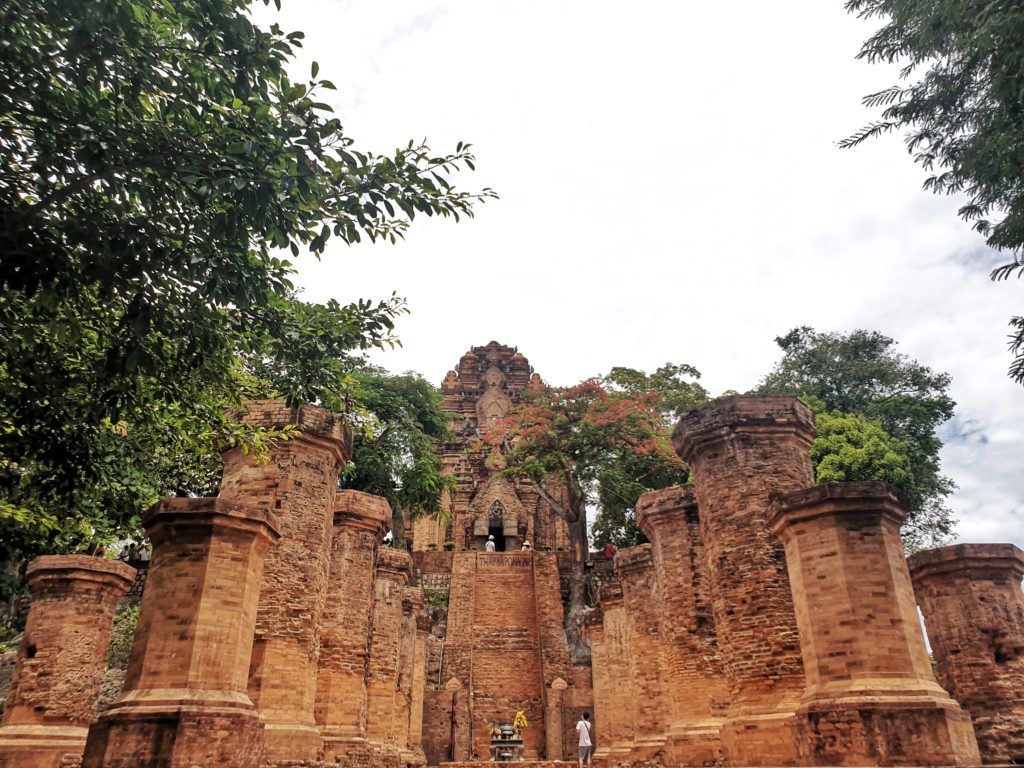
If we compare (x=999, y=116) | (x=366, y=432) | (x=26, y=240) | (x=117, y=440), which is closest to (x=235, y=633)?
(x=366, y=432)

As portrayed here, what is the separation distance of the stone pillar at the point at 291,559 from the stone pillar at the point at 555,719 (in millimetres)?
13824

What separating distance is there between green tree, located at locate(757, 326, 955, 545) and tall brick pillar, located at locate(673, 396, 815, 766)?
44.6 ft

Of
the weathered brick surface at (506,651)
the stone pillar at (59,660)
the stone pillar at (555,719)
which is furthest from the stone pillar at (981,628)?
the weathered brick surface at (506,651)

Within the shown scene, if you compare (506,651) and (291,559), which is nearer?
(291,559)

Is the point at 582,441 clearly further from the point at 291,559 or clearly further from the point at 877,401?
the point at 291,559

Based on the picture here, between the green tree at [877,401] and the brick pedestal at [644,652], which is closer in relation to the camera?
the brick pedestal at [644,652]

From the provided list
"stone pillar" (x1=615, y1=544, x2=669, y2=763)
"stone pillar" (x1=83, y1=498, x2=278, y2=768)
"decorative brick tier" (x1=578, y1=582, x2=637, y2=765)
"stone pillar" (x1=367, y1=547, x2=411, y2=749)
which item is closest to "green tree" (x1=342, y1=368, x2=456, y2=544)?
"stone pillar" (x1=367, y1=547, x2=411, y2=749)

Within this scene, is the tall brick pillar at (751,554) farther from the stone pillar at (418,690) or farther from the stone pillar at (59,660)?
the stone pillar at (418,690)

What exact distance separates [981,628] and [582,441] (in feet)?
65.5

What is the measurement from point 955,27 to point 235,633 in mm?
10400

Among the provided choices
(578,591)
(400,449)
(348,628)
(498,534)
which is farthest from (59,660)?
(498,534)

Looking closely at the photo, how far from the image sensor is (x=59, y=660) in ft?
37.3

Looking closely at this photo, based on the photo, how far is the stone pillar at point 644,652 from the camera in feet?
48.5

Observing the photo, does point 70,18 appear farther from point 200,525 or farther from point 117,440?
point 117,440
